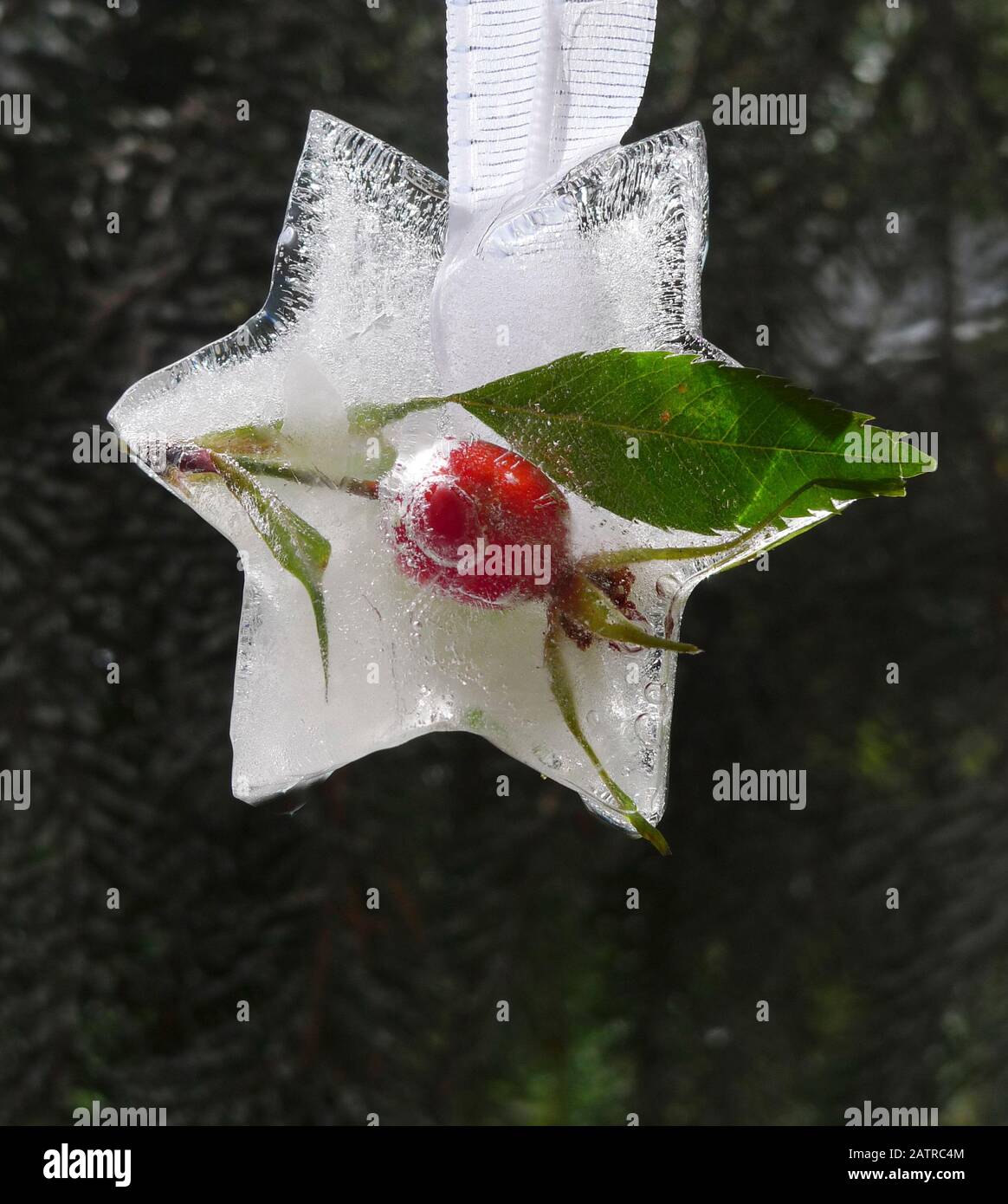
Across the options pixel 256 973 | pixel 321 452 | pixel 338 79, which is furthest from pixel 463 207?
pixel 256 973

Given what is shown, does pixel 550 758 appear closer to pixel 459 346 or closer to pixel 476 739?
pixel 459 346

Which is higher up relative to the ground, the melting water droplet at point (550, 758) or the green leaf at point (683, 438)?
the green leaf at point (683, 438)

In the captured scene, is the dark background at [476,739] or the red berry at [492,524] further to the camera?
the dark background at [476,739]

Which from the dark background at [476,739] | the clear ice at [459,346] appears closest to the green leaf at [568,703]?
the clear ice at [459,346]

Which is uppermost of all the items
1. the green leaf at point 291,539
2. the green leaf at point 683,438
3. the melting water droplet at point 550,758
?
the green leaf at point 683,438

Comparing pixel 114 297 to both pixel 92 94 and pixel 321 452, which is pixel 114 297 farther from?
pixel 321 452

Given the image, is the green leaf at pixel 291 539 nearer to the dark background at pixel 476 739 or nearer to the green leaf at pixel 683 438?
the green leaf at pixel 683 438

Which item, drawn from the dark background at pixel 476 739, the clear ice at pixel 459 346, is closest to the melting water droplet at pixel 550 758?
A: the clear ice at pixel 459 346
